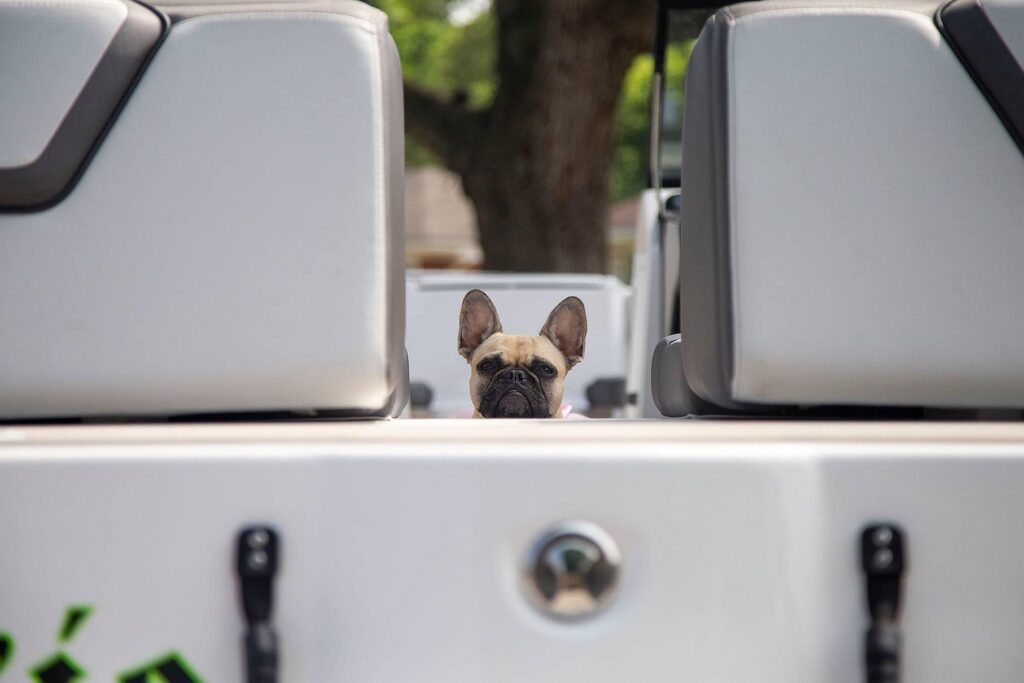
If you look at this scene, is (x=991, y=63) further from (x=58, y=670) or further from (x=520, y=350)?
(x=520, y=350)

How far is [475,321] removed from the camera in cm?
373

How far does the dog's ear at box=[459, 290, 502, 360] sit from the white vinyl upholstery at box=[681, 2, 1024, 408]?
1926 mm

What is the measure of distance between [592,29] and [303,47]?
9659mm

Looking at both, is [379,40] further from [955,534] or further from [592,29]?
[592,29]

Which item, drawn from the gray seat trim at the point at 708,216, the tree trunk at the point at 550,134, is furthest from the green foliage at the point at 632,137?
the gray seat trim at the point at 708,216

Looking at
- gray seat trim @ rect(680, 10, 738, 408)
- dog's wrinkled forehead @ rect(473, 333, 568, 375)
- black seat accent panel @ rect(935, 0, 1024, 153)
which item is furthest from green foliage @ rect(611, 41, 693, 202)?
black seat accent panel @ rect(935, 0, 1024, 153)

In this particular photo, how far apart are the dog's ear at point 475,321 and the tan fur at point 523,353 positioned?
0.09 ft

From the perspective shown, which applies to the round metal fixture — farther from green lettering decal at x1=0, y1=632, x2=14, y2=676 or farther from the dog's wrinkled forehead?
the dog's wrinkled forehead

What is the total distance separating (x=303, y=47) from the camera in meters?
1.58

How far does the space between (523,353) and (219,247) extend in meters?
2.29

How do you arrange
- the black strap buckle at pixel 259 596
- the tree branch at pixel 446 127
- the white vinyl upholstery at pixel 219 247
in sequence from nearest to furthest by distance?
the black strap buckle at pixel 259 596
the white vinyl upholstery at pixel 219 247
the tree branch at pixel 446 127

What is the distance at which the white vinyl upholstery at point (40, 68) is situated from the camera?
153 centimetres

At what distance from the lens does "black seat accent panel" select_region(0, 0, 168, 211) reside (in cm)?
152

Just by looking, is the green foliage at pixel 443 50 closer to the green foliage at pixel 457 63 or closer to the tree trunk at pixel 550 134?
the green foliage at pixel 457 63
